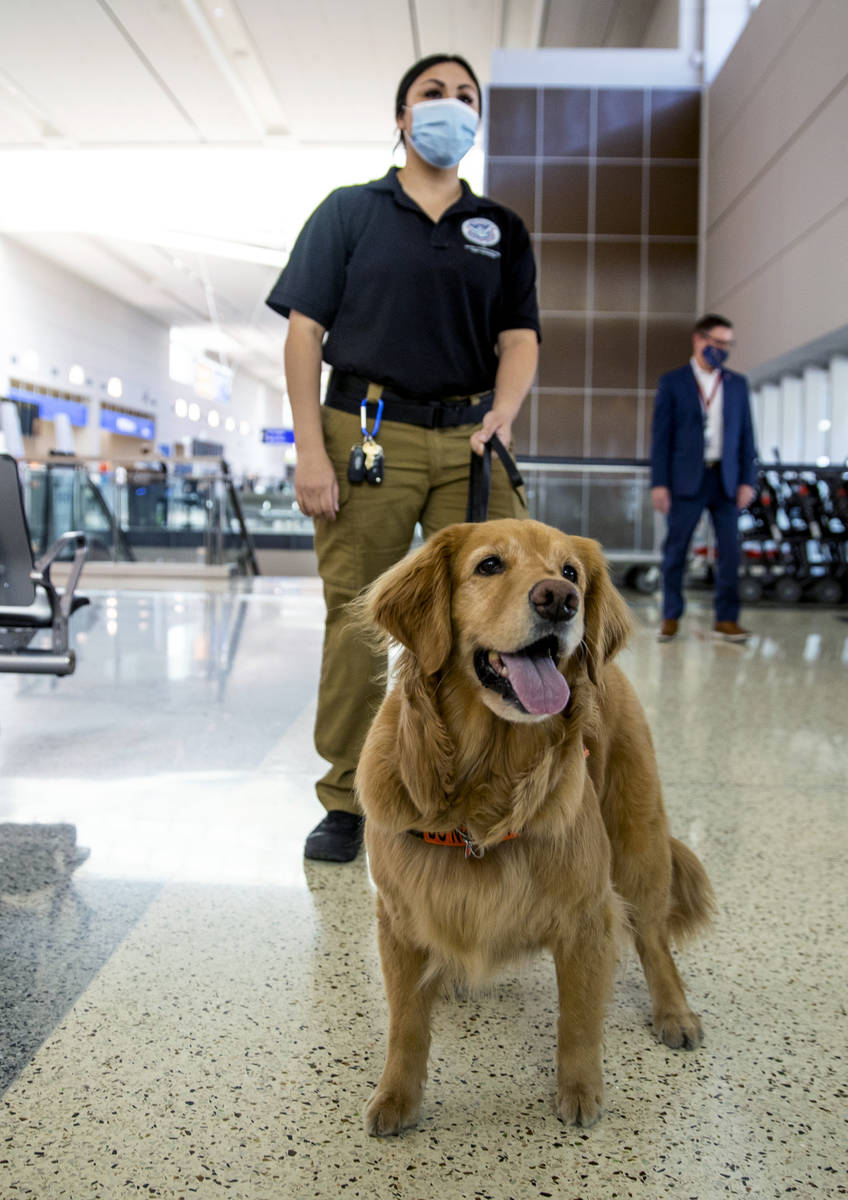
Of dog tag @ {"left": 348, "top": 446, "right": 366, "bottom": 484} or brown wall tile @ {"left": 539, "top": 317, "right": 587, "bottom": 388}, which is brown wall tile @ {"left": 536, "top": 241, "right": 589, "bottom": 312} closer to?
brown wall tile @ {"left": 539, "top": 317, "right": 587, "bottom": 388}

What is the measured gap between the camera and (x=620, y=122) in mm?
11688

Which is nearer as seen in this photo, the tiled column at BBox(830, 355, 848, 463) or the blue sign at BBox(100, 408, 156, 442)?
the tiled column at BBox(830, 355, 848, 463)

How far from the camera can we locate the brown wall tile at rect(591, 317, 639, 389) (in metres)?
11.9

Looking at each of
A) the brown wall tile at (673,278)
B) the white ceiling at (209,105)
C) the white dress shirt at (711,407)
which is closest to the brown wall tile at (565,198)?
the brown wall tile at (673,278)

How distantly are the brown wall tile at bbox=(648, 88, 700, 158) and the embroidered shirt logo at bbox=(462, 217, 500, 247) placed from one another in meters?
11.1

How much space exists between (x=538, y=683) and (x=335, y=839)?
1.20m

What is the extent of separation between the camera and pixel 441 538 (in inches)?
57.8

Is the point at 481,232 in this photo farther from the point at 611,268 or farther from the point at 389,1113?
the point at 611,268

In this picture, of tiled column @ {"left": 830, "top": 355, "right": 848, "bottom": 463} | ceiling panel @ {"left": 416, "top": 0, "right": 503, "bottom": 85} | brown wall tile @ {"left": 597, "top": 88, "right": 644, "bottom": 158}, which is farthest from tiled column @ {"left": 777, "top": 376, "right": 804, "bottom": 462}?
ceiling panel @ {"left": 416, "top": 0, "right": 503, "bottom": 85}

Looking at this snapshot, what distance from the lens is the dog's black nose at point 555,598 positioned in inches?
49.4

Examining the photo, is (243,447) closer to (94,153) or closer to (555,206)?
(94,153)

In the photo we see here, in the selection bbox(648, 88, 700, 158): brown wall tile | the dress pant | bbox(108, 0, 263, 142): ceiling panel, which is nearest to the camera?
the dress pant

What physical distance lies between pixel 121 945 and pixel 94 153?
2005 centimetres

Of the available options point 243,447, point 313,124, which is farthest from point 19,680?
point 243,447
